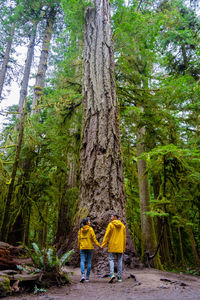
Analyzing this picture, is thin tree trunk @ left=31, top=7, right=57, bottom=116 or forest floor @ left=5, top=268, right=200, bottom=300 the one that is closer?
forest floor @ left=5, top=268, right=200, bottom=300

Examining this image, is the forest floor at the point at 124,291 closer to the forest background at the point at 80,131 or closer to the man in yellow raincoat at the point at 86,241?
the man in yellow raincoat at the point at 86,241

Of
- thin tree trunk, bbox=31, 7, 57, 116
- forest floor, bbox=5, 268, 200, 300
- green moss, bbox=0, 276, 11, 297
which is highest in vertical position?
thin tree trunk, bbox=31, 7, 57, 116

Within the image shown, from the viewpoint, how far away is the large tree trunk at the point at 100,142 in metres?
4.28

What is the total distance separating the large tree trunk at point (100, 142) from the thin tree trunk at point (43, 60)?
13.4 ft

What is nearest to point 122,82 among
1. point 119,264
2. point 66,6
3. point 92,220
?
point 66,6

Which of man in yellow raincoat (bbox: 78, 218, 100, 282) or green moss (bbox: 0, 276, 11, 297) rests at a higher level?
man in yellow raincoat (bbox: 78, 218, 100, 282)

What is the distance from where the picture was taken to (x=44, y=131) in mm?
7230

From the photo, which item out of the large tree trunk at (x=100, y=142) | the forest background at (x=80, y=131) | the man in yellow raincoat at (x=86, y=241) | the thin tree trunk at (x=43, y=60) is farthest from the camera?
the thin tree trunk at (x=43, y=60)

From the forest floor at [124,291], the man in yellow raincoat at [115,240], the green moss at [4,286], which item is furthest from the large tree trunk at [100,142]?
the green moss at [4,286]

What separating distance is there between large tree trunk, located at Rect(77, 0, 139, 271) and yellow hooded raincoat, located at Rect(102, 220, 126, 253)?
1.39 ft

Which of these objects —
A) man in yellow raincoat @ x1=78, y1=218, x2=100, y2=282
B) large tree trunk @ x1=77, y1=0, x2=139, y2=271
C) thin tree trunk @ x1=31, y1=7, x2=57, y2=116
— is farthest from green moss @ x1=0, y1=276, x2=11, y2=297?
thin tree trunk @ x1=31, y1=7, x2=57, y2=116

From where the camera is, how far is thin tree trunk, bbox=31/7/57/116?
1090 cm

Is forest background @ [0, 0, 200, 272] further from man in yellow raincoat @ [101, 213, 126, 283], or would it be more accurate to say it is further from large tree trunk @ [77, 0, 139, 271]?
man in yellow raincoat @ [101, 213, 126, 283]

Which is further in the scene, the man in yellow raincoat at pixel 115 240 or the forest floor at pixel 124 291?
the man in yellow raincoat at pixel 115 240
